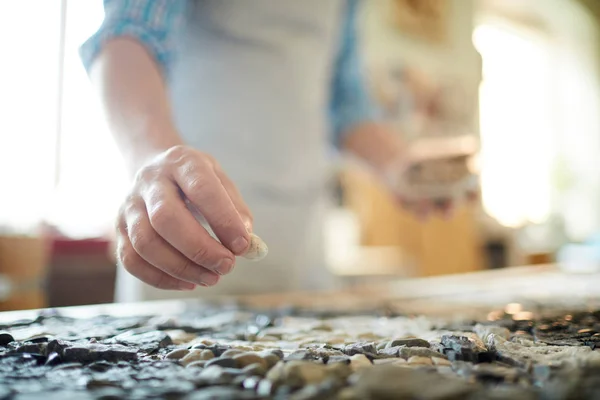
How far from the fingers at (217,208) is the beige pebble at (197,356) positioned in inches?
3.1

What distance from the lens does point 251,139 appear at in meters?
1.12

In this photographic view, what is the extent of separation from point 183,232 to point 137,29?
354 mm

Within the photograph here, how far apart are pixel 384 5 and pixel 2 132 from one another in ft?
8.28

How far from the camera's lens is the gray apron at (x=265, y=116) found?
1.08 metres

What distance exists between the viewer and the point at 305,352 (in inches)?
15.5

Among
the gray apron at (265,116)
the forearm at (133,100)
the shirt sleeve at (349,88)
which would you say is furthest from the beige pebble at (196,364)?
the shirt sleeve at (349,88)

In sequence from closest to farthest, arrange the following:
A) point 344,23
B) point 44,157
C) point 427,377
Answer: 1. point 427,377
2. point 344,23
3. point 44,157

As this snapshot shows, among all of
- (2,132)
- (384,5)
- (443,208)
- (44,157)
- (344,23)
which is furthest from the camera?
(384,5)

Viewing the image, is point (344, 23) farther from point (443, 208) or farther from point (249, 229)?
point (249, 229)

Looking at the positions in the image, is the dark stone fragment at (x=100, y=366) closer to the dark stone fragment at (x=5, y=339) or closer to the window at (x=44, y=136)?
the dark stone fragment at (x=5, y=339)

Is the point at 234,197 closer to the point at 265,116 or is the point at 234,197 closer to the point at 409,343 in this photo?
the point at 409,343

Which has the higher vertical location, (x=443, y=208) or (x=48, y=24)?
(x=48, y=24)

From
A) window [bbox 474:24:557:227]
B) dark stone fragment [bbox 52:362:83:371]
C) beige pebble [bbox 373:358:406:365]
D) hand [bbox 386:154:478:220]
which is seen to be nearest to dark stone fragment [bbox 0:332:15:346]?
dark stone fragment [bbox 52:362:83:371]

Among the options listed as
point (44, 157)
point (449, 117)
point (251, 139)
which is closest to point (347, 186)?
point (449, 117)
